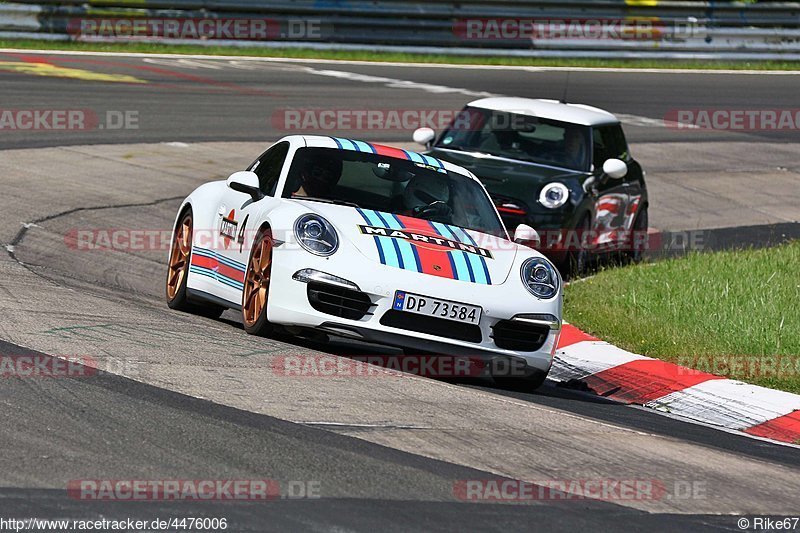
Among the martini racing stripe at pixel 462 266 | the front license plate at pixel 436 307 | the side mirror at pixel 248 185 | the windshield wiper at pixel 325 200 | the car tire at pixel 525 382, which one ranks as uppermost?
the side mirror at pixel 248 185

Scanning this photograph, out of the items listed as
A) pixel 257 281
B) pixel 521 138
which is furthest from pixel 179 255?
pixel 521 138

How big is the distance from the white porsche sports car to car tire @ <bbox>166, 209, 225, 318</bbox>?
13 centimetres

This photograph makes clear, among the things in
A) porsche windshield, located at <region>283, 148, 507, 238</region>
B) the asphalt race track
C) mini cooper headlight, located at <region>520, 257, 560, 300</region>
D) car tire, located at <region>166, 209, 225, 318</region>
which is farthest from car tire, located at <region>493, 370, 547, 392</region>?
car tire, located at <region>166, 209, 225, 318</region>

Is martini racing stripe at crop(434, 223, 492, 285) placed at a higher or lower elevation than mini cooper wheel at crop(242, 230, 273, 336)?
higher

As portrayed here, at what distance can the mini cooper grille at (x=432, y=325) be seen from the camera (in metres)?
7.84

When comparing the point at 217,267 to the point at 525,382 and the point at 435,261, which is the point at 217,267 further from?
the point at 525,382

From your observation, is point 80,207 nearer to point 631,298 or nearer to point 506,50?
point 631,298

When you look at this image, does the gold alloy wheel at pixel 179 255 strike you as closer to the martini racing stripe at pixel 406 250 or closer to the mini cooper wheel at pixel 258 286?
the mini cooper wheel at pixel 258 286

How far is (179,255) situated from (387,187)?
181 centimetres

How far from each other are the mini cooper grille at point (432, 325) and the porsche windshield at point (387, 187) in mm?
1223

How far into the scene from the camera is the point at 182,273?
32.4 feet

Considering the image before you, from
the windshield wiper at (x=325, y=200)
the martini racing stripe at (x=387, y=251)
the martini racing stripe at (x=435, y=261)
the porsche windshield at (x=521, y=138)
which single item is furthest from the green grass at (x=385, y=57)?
the martini racing stripe at (x=435, y=261)

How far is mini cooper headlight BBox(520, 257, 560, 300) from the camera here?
27.2 ft

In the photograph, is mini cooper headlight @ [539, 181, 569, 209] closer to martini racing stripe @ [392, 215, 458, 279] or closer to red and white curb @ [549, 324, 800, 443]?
red and white curb @ [549, 324, 800, 443]
